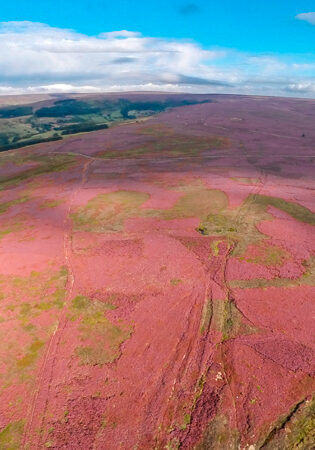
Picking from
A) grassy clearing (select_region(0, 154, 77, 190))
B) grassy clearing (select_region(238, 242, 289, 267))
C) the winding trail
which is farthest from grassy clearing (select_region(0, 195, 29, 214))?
grassy clearing (select_region(238, 242, 289, 267))

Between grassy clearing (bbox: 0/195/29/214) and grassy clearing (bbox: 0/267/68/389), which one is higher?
grassy clearing (bbox: 0/267/68/389)

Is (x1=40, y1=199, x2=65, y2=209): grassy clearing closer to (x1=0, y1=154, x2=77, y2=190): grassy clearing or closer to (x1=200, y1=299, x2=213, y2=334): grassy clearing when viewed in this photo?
(x1=0, y1=154, x2=77, y2=190): grassy clearing

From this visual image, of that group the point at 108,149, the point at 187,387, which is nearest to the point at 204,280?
the point at 187,387

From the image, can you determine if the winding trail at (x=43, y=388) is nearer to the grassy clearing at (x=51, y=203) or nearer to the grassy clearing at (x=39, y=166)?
the grassy clearing at (x=51, y=203)

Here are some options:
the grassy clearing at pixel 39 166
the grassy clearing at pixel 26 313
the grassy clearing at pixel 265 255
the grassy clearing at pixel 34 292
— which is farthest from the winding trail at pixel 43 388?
→ the grassy clearing at pixel 39 166

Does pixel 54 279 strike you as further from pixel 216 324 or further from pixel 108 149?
pixel 108 149

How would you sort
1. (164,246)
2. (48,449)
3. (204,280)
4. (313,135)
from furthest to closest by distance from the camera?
(313,135), (164,246), (204,280), (48,449)

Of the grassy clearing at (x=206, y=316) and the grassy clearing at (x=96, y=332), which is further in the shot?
the grassy clearing at (x=206, y=316)

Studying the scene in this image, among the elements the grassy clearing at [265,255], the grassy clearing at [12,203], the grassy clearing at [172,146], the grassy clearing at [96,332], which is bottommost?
the grassy clearing at [12,203]
